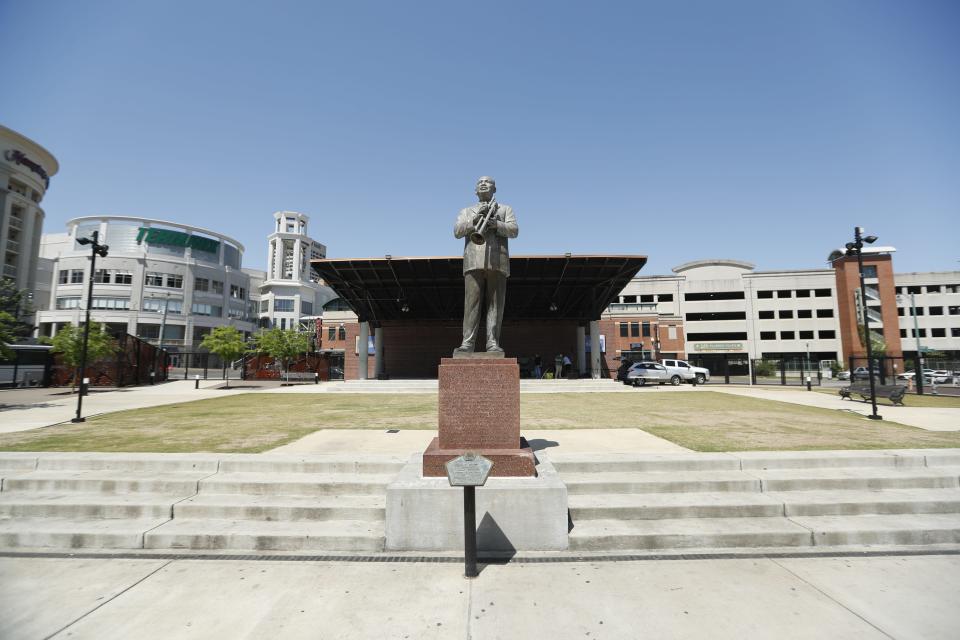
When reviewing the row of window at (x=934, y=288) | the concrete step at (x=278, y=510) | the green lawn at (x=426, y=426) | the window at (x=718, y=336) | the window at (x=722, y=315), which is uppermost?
the row of window at (x=934, y=288)

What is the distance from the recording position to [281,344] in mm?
36750

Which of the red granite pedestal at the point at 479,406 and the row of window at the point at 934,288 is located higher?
the row of window at the point at 934,288

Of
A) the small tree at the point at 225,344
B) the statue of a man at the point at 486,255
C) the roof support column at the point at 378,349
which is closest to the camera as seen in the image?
the statue of a man at the point at 486,255

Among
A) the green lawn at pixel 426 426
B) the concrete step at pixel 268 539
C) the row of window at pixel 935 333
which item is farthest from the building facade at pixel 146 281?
the row of window at pixel 935 333

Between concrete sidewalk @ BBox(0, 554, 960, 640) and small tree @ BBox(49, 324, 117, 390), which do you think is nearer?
concrete sidewalk @ BBox(0, 554, 960, 640)

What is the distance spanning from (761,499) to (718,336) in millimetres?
Answer: 65958

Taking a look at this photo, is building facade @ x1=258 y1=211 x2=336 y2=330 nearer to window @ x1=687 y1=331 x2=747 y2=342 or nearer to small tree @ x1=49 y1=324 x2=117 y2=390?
small tree @ x1=49 y1=324 x2=117 y2=390

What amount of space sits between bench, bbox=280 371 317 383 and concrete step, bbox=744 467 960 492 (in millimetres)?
36315

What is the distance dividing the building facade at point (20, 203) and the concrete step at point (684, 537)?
81.5 meters

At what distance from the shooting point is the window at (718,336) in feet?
206

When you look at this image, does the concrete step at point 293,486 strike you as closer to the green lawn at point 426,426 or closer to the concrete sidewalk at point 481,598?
the concrete sidewalk at point 481,598

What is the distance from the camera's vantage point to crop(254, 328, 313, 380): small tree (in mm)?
36594

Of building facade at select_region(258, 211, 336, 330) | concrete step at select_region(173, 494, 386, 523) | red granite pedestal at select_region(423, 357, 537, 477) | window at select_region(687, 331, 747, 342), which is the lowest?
concrete step at select_region(173, 494, 386, 523)

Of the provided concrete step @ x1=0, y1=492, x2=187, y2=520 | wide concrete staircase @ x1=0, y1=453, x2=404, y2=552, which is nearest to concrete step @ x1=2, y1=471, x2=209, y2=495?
wide concrete staircase @ x1=0, y1=453, x2=404, y2=552
